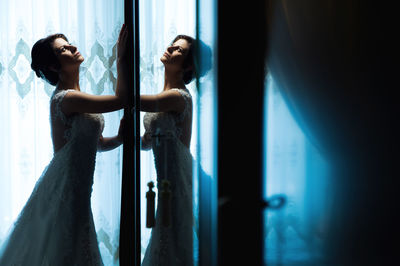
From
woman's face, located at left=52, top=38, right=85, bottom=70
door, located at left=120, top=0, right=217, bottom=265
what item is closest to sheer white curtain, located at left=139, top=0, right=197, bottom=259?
door, located at left=120, top=0, right=217, bottom=265

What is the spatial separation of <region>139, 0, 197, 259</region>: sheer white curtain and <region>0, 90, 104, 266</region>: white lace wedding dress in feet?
0.63

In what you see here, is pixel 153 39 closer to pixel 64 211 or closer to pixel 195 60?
pixel 195 60

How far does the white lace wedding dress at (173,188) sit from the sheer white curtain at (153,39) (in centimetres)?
5

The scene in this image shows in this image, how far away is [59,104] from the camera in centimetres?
120

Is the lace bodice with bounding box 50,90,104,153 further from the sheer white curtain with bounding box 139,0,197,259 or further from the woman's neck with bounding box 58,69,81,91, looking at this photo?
the sheer white curtain with bounding box 139,0,197,259

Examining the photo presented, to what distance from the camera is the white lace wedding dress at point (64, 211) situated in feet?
3.85

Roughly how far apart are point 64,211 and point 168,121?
0.49 m

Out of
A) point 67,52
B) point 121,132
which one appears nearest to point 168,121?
Answer: point 121,132

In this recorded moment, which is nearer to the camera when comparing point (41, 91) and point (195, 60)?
point (195, 60)

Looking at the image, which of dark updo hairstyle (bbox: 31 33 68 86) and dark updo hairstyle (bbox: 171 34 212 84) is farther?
dark updo hairstyle (bbox: 31 33 68 86)

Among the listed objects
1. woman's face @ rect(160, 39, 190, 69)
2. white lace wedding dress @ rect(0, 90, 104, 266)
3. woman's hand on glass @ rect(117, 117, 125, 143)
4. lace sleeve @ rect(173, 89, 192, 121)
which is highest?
woman's face @ rect(160, 39, 190, 69)

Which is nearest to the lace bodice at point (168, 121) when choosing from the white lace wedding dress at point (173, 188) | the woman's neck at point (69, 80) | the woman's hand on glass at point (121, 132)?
the white lace wedding dress at point (173, 188)

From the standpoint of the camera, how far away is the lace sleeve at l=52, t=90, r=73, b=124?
3.92 ft

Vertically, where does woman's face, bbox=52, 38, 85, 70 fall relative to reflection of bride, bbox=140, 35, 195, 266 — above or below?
above
